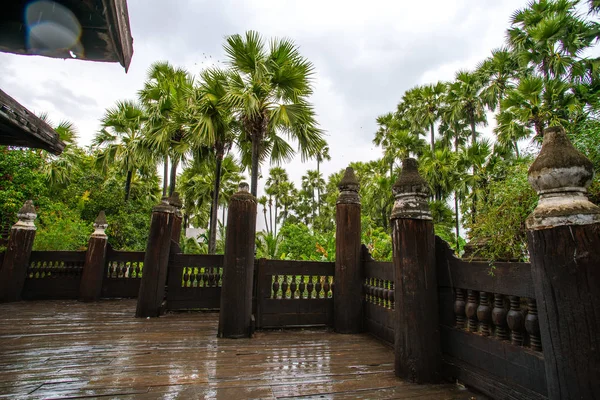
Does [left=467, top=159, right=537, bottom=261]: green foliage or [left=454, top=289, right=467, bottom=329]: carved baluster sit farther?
[left=454, top=289, right=467, bottom=329]: carved baluster

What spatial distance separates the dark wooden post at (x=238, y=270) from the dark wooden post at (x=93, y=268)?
4.36 m

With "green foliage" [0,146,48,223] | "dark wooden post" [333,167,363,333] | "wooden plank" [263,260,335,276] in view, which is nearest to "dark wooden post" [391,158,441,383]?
"dark wooden post" [333,167,363,333]

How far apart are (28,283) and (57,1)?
24.3 feet

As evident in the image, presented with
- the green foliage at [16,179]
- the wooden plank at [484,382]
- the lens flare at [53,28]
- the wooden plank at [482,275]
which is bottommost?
the wooden plank at [484,382]

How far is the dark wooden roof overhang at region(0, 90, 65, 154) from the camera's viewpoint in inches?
76.4

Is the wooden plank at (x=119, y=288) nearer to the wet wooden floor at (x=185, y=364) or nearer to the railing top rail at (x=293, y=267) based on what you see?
the wet wooden floor at (x=185, y=364)

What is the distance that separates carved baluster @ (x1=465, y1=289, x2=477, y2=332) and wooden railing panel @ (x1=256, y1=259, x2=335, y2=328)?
2.52m

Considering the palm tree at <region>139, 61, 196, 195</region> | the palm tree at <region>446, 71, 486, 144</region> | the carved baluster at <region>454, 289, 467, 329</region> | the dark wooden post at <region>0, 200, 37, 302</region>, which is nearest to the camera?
the carved baluster at <region>454, 289, 467, 329</region>

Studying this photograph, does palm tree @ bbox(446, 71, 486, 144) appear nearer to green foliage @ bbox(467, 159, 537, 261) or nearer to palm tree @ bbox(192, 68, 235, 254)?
palm tree @ bbox(192, 68, 235, 254)

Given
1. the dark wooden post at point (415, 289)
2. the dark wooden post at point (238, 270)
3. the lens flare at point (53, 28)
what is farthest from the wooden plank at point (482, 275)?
the lens flare at point (53, 28)

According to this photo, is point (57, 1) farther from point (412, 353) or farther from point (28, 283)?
point (28, 283)

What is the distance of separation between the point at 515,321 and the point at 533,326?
0.47ft

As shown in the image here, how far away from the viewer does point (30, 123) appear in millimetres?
2170

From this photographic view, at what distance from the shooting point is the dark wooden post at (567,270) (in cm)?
154
